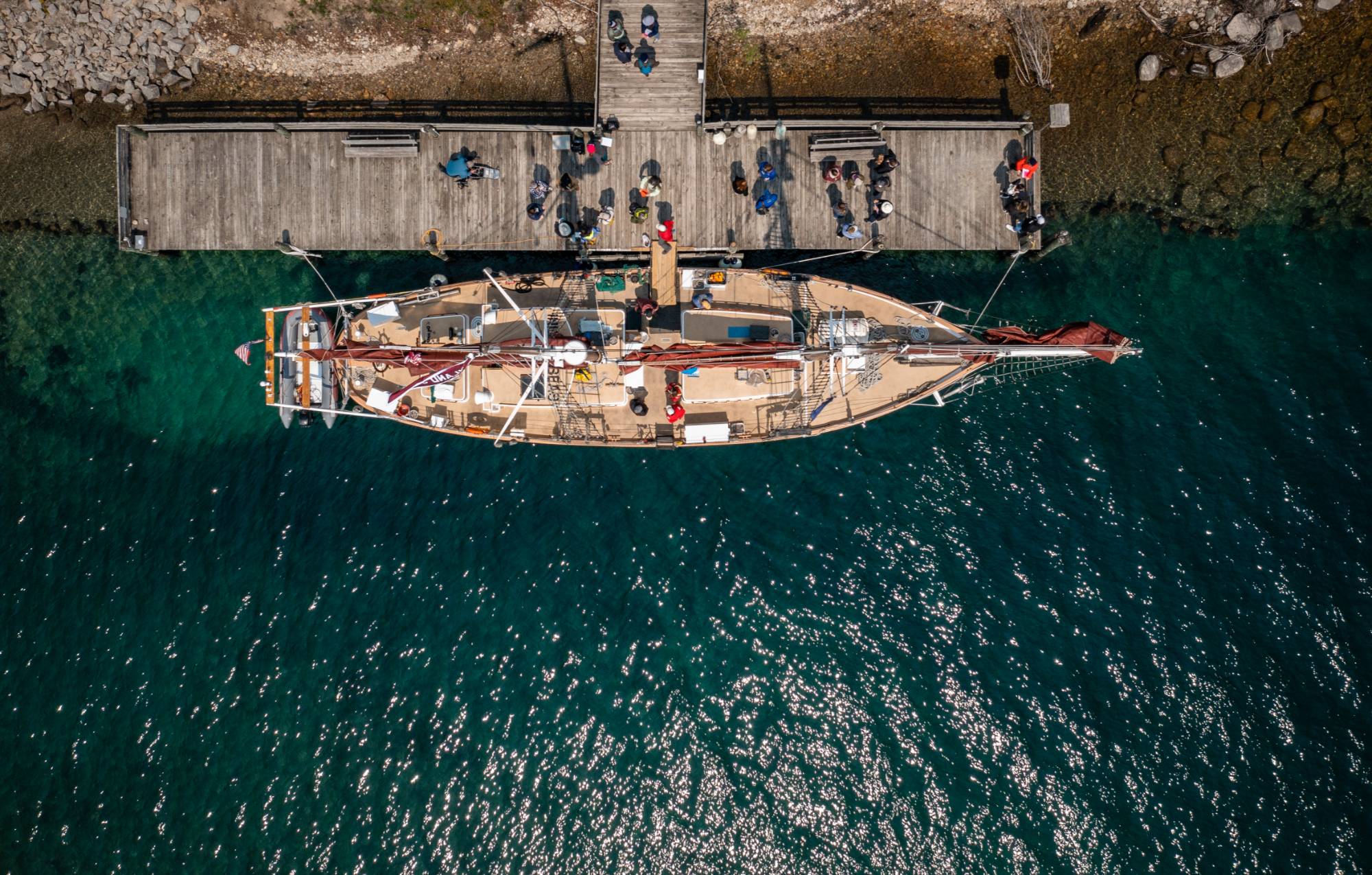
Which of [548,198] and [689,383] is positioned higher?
[548,198]

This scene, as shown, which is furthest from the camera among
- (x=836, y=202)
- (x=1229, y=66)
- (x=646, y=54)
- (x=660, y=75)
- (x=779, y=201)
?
(x=1229, y=66)

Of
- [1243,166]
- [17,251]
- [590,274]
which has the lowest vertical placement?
[590,274]

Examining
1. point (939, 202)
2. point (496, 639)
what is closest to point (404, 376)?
point (496, 639)

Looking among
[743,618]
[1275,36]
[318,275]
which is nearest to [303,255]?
[318,275]

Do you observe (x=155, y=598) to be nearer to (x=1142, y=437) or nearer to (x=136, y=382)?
(x=136, y=382)

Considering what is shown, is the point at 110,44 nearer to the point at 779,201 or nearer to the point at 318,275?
the point at 318,275

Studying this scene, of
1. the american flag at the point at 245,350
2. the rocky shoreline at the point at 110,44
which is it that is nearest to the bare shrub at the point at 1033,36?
the american flag at the point at 245,350
